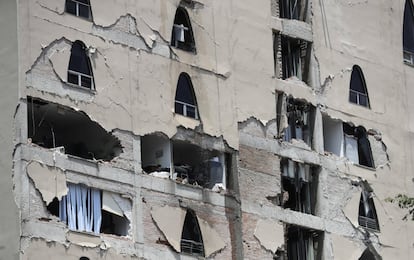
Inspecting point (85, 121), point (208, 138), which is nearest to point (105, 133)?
point (85, 121)

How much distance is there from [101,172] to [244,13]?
29.3 ft

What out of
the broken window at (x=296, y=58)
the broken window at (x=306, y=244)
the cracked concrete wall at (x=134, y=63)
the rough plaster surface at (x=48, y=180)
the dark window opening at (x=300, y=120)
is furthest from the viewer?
the broken window at (x=296, y=58)

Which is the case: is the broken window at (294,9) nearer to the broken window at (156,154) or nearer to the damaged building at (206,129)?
the damaged building at (206,129)

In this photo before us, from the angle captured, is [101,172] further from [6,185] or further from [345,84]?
[345,84]

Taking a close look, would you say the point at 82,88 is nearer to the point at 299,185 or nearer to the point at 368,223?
the point at 299,185

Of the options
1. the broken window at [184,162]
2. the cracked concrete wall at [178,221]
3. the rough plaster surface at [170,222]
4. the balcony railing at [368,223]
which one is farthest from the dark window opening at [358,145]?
the rough plaster surface at [170,222]

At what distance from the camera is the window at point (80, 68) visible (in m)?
43.4

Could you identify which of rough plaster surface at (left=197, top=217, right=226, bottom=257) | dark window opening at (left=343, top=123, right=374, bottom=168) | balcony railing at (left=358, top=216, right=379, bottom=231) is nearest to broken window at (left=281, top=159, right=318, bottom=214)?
balcony railing at (left=358, top=216, right=379, bottom=231)

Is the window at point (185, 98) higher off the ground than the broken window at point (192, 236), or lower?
higher

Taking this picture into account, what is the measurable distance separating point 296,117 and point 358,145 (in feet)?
9.75

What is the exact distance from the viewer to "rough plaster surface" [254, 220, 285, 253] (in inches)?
1864

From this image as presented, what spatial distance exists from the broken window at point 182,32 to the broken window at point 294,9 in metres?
5.62

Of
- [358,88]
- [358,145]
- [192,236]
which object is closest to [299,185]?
[358,145]

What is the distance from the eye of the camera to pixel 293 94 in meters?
50.6
